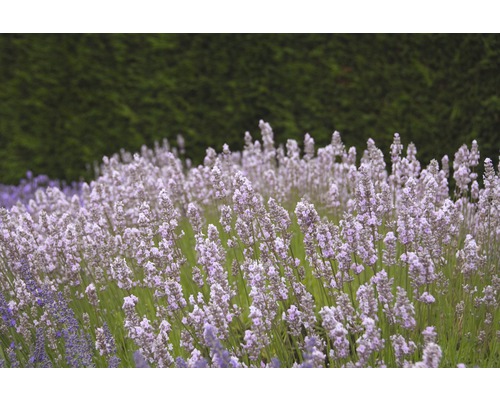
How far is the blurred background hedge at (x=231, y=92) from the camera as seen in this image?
5.79m

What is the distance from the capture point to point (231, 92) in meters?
7.17

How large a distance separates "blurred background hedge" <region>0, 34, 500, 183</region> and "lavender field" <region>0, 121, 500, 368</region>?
1.66 m

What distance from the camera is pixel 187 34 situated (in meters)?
7.21

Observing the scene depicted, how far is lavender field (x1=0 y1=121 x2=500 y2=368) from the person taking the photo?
2.74 meters

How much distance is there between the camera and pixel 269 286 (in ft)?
9.34

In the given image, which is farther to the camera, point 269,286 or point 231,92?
point 231,92

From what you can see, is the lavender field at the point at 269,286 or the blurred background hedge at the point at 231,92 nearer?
the lavender field at the point at 269,286

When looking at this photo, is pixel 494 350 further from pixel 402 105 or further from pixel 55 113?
pixel 55 113

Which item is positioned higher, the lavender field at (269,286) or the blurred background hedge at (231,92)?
the blurred background hedge at (231,92)

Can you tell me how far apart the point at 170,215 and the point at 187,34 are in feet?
14.5

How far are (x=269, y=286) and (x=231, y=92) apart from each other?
461 cm

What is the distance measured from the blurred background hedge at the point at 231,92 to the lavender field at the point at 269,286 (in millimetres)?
1659

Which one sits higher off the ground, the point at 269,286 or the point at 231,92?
the point at 231,92

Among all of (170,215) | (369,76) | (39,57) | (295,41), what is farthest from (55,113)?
(170,215)
